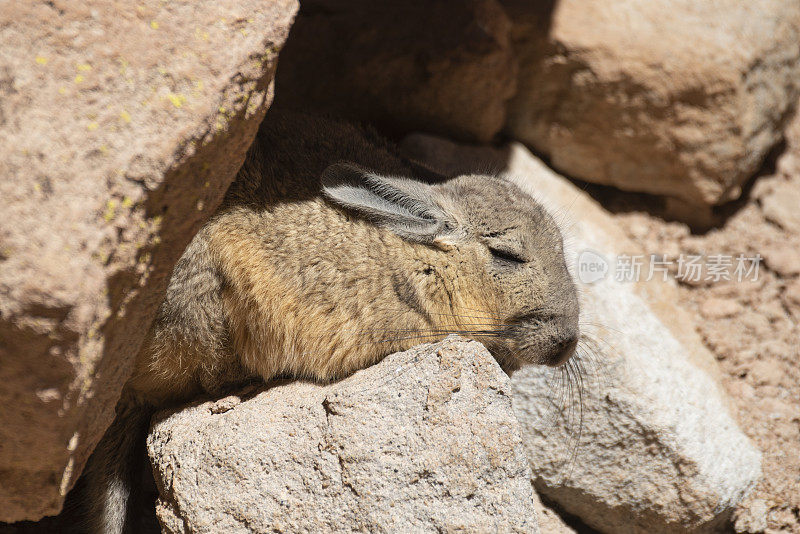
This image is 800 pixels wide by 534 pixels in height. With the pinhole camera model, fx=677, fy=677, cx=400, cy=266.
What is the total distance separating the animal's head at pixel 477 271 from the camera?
3.47 metres

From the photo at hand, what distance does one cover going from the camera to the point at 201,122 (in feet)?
7.79

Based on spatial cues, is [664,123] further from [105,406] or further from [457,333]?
[105,406]

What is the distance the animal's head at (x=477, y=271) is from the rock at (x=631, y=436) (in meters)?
0.55

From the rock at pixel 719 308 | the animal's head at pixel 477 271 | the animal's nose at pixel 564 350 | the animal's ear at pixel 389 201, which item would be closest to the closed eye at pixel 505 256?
the animal's head at pixel 477 271

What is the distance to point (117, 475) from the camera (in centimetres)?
358

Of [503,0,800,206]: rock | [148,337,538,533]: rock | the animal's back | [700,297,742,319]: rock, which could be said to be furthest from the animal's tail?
[700,297,742,319]: rock

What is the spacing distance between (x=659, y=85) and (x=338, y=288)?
3.09m

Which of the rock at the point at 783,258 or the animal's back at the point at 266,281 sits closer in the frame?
the animal's back at the point at 266,281

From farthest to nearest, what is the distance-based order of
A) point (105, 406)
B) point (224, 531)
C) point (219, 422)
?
point (219, 422) → point (224, 531) → point (105, 406)

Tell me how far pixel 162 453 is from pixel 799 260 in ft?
15.9

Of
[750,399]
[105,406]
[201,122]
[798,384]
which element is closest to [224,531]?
[105,406]

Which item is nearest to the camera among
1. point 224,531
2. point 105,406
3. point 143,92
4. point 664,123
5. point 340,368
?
point 143,92

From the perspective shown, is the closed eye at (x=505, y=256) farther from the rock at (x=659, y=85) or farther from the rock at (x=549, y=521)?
the rock at (x=659, y=85)

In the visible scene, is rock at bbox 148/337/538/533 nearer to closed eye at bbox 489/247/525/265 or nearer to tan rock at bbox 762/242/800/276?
closed eye at bbox 489/247/525/265
